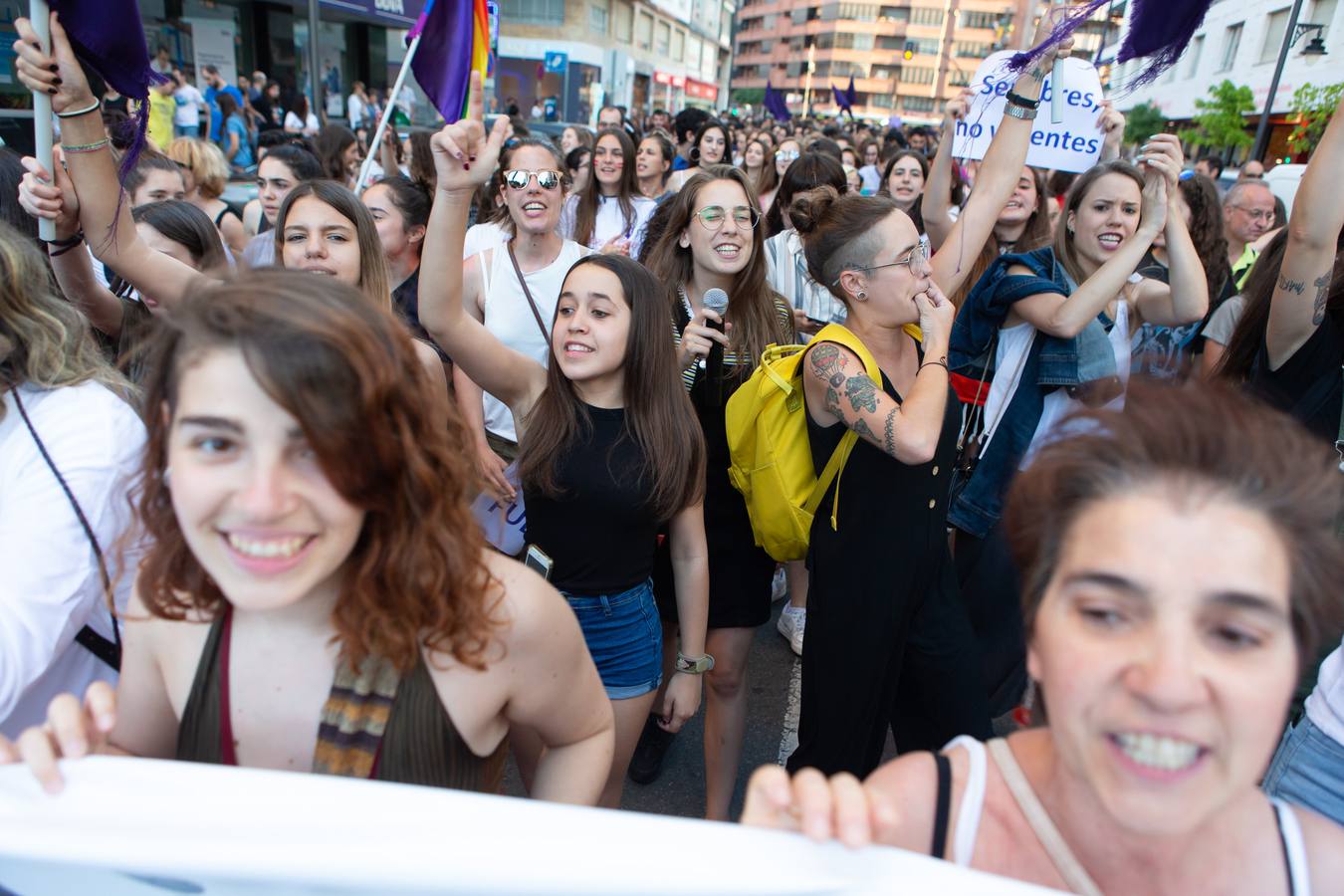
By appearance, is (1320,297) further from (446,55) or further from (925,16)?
(925,16)

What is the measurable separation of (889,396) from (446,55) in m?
2.67

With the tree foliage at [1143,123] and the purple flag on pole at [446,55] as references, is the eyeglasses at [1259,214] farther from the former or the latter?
the tree foliage at [1143,123]

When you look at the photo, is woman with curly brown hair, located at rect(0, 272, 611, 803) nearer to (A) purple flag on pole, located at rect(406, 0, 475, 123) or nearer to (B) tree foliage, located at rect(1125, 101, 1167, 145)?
(A) purple flag on pole, located at rect(406, 0, 475, 123)

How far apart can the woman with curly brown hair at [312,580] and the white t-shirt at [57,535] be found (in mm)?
178

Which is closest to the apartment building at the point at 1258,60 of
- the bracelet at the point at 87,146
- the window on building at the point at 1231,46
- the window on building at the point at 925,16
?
the window on building at the point at 1231,46

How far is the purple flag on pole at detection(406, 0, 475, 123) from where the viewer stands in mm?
3695

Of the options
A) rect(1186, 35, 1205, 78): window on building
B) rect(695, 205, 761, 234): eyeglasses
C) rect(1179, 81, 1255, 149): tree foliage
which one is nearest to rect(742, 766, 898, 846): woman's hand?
rect(695, 205, 761, 234): eyeglasses

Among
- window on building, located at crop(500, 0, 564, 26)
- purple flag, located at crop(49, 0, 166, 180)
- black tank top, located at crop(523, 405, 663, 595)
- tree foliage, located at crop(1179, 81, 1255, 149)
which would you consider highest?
window on building, located at crop(500, 0, 564, 26)

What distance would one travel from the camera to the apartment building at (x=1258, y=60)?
68.9 feet

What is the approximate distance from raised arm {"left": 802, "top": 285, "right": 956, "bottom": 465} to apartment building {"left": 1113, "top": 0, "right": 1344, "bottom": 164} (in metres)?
21.1

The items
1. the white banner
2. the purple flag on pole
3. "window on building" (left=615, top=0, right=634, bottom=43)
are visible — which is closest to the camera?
the white banner

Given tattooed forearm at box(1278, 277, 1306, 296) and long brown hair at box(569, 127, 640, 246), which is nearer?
tattooed forearm at box(1278, 277, 1306, 296)

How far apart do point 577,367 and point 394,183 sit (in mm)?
2157

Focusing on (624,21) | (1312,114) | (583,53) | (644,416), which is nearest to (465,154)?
(644,416)
